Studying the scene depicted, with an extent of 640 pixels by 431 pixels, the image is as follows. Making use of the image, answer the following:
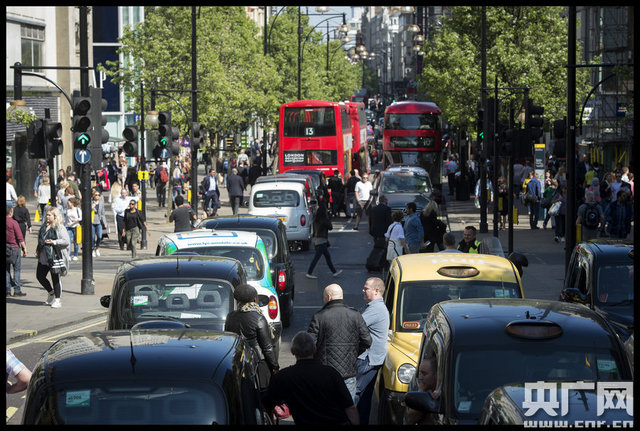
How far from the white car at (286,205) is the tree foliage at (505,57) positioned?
1853cm

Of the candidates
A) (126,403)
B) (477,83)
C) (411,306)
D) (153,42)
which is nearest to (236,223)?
(411,306)

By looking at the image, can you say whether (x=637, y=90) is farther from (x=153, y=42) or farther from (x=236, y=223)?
(x=153, y=42)

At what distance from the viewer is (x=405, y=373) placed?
9.29m

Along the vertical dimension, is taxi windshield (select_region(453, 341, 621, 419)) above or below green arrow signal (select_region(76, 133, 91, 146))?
below

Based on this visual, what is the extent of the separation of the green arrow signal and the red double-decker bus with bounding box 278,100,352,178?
79.1ft

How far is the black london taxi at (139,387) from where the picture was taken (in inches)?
229

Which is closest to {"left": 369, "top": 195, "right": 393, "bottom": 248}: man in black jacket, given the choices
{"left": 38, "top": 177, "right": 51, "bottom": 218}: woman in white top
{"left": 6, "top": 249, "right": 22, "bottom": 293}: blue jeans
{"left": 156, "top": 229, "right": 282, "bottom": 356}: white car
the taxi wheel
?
{"left": 6, "top": 249, "right": 22, "bottom": 293}: blue jeans

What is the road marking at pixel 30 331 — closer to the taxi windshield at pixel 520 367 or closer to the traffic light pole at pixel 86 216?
the traffic light pole at pixel 86 216

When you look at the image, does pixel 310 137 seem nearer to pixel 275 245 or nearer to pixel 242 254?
pixel 275 245

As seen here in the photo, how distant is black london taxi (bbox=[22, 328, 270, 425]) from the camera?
229 inches

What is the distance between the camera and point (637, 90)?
5.24 meters

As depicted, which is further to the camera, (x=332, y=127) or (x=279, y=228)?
(x=332, y=127)

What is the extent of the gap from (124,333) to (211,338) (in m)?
0.55

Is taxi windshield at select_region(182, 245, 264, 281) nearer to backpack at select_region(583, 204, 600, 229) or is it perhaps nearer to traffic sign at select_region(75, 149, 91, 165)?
traffic sign at select_region(75, 149, 91, 165)
